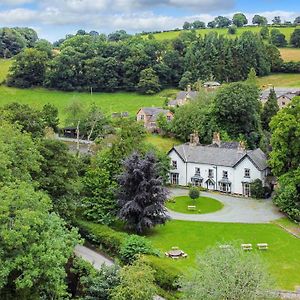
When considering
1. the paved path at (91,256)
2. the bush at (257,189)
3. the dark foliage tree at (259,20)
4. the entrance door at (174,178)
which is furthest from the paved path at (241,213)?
the dark foliage tree at (259,20)

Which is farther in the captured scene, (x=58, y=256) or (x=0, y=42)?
(x=0, y=42)

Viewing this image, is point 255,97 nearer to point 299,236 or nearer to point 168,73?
point 299,236

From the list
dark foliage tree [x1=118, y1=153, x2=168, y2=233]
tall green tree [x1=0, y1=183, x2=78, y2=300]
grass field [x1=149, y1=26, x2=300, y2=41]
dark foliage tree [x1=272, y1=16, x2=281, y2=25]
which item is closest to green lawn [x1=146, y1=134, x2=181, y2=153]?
dark foliage tree [x1=118, y1=153, x2=168, y2=233]

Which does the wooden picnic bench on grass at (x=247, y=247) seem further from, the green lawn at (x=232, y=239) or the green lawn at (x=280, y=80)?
the green lawn at (x=280, y=80)

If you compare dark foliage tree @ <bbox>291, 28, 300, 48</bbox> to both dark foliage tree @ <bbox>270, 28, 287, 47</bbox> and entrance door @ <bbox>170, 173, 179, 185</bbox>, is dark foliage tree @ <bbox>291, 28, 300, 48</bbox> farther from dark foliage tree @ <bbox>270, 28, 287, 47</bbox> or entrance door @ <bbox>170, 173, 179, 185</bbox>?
entrance door @ <bbox>170, 173, 179, 185</bbox>

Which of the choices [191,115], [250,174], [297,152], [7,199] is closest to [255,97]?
[191,115]

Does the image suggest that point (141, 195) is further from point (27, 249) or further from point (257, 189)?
point (27, 249)
